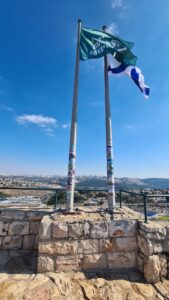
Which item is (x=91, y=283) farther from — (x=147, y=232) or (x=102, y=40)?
(x=102, y=40)

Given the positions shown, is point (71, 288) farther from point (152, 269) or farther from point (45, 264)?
point (152, 269)

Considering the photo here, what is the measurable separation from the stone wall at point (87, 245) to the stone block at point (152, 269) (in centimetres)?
39

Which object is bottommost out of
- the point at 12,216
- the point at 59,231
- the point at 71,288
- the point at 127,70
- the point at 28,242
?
the point at 71,288

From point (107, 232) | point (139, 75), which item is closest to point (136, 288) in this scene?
point (107, 232)

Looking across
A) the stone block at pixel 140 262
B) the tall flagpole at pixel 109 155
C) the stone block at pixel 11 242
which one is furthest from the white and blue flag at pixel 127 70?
the stone block at pixel 11 242

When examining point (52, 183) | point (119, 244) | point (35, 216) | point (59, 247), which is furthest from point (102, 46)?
point (52, 183)

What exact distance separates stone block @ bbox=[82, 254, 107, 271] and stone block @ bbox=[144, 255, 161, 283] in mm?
830

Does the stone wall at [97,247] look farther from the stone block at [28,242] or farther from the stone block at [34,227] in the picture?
the stone block at [34,227]

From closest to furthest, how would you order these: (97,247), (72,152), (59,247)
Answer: (59,247) → (97,247) → (72,152)

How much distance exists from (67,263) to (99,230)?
0.91 meters

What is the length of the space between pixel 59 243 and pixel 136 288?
5.34 feet

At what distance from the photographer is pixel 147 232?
3.74m

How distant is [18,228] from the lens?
442 centimetres

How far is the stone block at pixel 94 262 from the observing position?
379 cm
